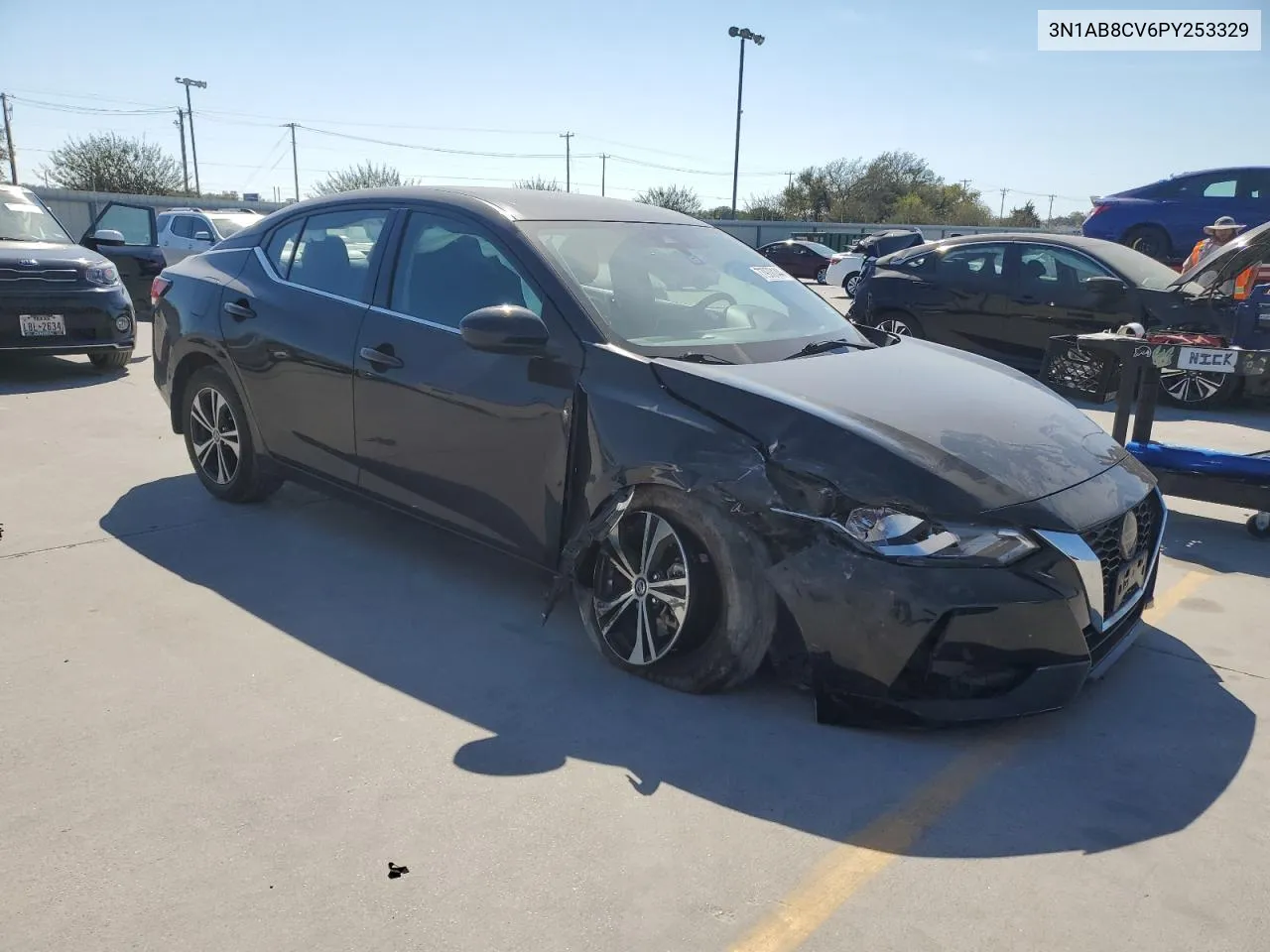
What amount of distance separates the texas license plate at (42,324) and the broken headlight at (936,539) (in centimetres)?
841

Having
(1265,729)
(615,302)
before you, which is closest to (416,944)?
(615,302)

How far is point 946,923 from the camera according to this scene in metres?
2.29

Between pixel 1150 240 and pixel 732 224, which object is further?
pixel 732 224

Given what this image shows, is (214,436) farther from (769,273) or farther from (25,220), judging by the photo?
(25,220)

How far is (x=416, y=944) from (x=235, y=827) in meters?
0.71

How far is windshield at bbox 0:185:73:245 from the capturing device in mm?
9562

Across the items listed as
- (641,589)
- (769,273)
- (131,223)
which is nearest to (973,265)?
(769,273)

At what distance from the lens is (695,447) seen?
3232 mm

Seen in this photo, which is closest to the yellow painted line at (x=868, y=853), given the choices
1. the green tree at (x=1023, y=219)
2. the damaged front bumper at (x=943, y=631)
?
the damaged front bumper at (x=943, y=631)

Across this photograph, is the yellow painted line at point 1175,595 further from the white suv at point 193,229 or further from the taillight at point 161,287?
the white suv at point 193,229

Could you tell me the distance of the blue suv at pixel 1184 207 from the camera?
14383mm

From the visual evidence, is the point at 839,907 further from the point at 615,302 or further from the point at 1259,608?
the point at 1259,608

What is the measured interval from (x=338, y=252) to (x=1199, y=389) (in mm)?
7558

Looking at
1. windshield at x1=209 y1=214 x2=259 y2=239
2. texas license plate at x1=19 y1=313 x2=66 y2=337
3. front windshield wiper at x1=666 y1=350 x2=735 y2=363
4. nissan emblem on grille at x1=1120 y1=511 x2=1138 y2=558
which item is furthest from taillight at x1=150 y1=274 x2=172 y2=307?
windshield at x1=209 y1=214 x2=259 y2=239
